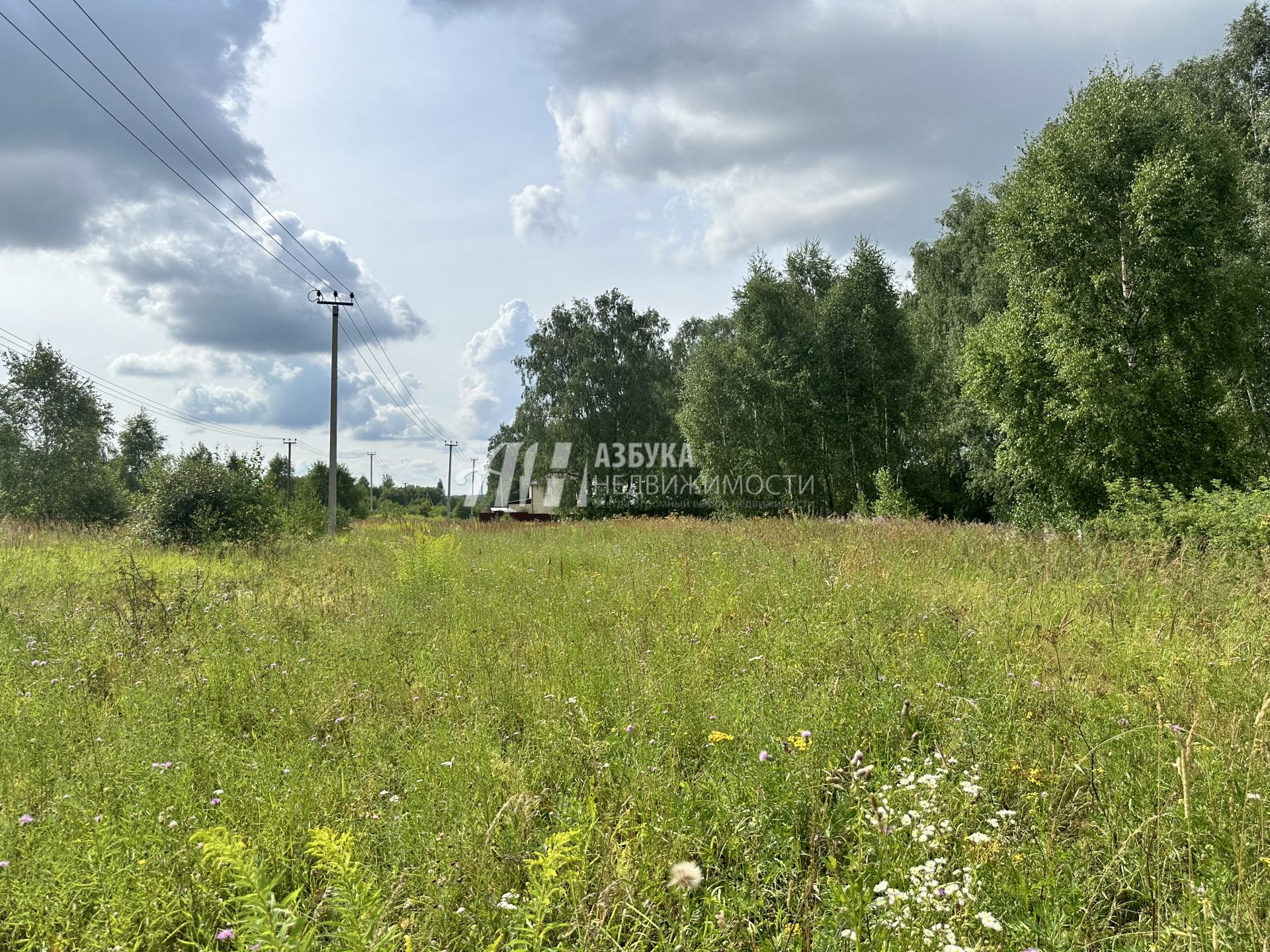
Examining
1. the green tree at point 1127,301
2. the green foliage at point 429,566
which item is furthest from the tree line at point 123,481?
the green tree at point 1127,301

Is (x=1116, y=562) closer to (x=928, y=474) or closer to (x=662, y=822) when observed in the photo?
(x=662, y=822)

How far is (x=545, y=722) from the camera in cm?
329

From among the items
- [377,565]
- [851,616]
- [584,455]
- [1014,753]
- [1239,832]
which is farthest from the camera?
[584,455]

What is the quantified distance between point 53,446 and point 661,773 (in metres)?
38.5

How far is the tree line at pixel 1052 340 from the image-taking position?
13070 mm

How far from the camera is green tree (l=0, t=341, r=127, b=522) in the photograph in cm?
2748

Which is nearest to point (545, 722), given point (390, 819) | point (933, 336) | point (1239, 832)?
point (390, 819)

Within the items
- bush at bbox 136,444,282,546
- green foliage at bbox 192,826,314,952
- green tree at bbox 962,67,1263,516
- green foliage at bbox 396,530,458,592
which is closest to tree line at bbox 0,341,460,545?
bush at bbox 136,444,282,546

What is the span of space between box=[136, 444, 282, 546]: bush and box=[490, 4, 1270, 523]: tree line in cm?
1701

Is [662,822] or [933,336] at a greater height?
[933,336]

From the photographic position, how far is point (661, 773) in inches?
105

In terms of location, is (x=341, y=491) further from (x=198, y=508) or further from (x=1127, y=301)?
(x=1127, y=301)

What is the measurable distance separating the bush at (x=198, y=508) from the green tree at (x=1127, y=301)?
17.7 meters

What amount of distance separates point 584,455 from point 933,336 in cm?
1756
